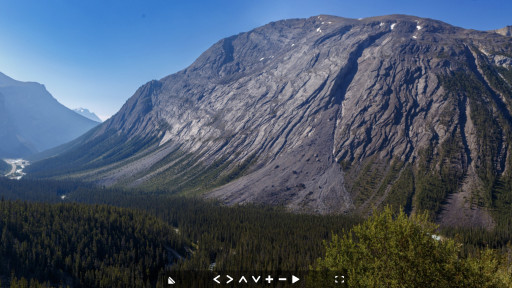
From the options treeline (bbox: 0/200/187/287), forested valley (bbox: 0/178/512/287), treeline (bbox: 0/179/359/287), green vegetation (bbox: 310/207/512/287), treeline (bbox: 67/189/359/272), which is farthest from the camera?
treeline (bbox: 67/189/359/272)

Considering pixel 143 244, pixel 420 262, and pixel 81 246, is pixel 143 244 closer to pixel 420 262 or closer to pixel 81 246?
pixel 81 246

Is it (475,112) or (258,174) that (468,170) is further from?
(258,174)

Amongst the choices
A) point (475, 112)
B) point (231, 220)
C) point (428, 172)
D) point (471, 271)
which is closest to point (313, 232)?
point (231, 220)

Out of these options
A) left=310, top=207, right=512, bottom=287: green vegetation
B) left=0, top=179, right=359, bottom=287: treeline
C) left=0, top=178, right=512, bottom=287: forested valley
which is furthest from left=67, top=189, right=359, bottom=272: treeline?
left=310, top=207, right=512, bottom=287: green vegetation

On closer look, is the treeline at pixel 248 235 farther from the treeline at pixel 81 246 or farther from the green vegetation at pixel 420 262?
the green vegetation at pixel 420 262

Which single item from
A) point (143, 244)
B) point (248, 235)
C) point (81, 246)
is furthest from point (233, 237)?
point (81, 246)

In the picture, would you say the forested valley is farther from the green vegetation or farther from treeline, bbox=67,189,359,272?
the green vegetation

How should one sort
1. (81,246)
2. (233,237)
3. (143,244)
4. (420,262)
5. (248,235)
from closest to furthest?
(420,262) → (81,246) → (143,244) → (248,235) → (233,237)

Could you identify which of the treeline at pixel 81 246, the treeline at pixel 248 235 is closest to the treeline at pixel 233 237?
the treeline at pixel 248 235

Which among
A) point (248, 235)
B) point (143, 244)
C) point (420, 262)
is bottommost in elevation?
point (143, 244)
